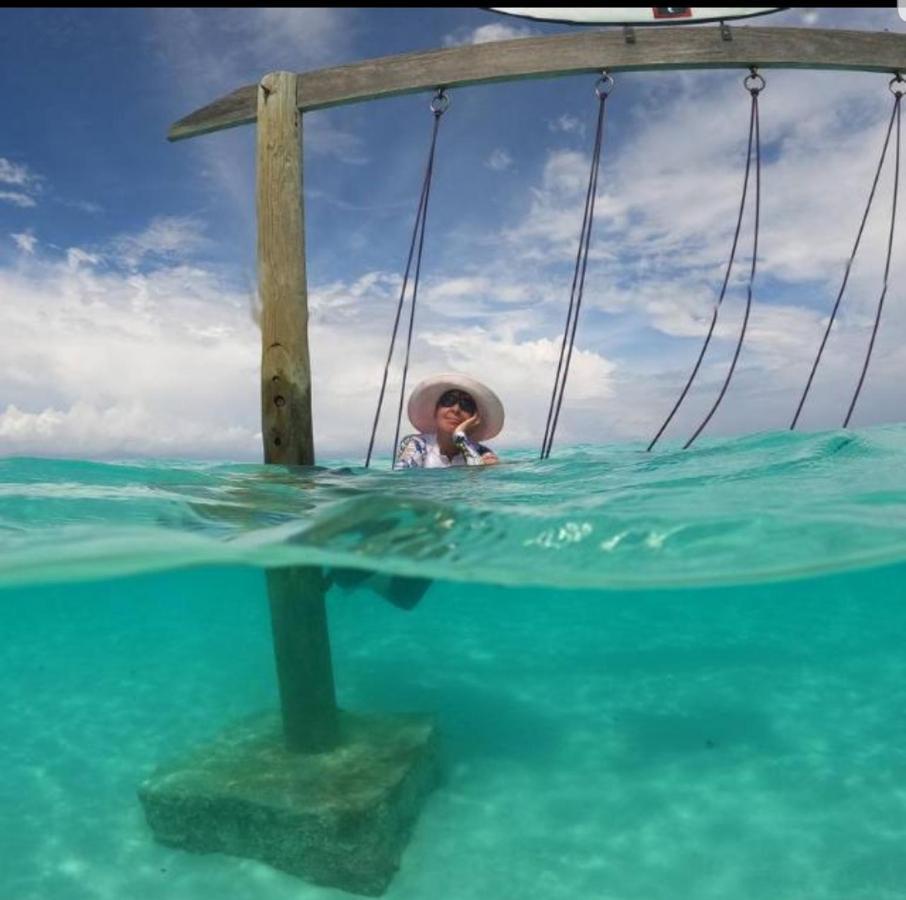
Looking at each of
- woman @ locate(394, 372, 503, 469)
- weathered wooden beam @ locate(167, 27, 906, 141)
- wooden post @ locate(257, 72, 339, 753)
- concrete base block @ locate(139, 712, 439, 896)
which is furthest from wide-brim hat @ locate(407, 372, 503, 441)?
concrete base block @ locate(139, 712, 439, 896)

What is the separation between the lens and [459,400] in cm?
760

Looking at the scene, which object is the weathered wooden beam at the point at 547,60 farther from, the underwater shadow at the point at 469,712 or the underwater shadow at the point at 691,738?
the underwater shadow at the point at 691,738

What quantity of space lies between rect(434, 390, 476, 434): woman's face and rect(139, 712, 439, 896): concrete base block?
3.57 meters

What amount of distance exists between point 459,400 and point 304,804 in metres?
4.48

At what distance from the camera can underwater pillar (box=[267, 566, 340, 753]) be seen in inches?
182

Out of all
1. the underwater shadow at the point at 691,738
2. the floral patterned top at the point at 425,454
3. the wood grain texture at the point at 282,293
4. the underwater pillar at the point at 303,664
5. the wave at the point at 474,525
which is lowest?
the underwater shadow at the point at 691,738

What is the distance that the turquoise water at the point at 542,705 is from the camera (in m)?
4.60

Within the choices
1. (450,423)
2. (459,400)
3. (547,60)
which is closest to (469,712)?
(450,423)

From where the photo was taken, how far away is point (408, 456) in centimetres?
787

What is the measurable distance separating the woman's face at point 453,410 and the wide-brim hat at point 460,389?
6 centimetres

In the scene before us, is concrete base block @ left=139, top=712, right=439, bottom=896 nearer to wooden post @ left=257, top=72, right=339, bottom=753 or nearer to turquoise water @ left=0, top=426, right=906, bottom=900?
turquoise water @ left=0, top=426, right=906, bottom=900

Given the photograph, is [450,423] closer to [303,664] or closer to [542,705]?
[542,705]

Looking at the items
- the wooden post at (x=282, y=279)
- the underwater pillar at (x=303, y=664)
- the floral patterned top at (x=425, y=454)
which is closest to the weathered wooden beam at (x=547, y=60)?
the wooden post at (x=282, y=279)

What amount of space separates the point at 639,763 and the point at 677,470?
12.2 feet
